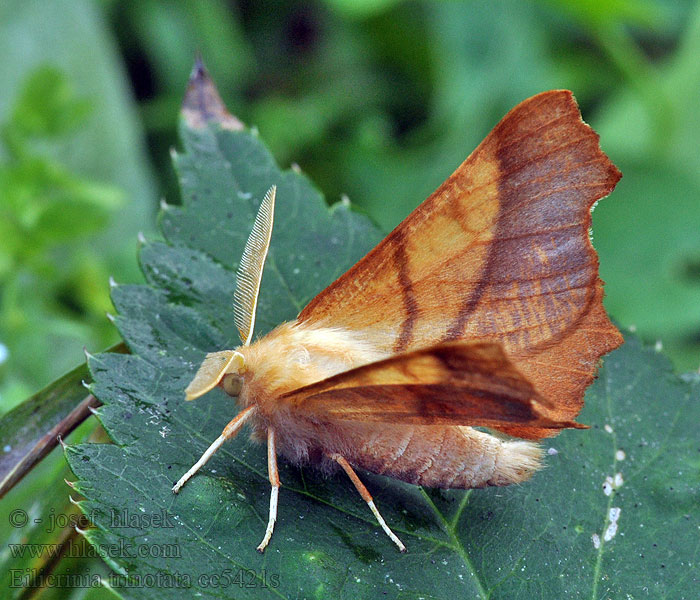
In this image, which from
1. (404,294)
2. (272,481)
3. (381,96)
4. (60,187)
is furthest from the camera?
(381,96)

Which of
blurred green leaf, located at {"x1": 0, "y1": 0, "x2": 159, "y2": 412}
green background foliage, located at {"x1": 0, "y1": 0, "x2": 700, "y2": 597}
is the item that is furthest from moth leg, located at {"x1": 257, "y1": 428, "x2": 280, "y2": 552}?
green background foliage, located at {"x1": 0, "y1": 0, "x2": 700, "y2": 597}

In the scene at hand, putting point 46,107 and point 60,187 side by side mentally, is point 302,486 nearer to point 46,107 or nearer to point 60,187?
point 60,187

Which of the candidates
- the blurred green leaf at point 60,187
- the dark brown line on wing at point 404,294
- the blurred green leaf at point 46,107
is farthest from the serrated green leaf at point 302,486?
the blurred green leaf at point 46,107

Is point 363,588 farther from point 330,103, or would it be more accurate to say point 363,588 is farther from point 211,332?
point 330,103

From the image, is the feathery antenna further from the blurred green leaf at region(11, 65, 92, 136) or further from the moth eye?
the blurred green leaf at region(11, 65, 92, 136)

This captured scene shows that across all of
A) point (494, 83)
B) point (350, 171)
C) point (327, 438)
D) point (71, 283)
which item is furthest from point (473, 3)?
point (327, 438)

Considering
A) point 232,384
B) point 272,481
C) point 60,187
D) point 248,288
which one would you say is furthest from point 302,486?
point 60,187
